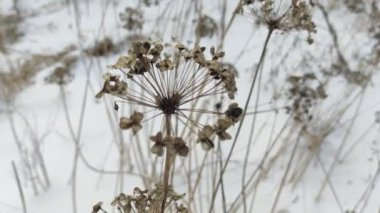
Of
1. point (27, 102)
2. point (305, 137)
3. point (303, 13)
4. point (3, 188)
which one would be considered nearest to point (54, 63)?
point (27, 102)

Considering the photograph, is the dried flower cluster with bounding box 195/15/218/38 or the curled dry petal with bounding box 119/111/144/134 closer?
the curled dry petal with bounding box 119/111/144/134

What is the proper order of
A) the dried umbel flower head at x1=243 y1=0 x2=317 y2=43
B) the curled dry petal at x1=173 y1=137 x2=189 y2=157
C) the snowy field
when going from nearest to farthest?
the curled dry petal at x1=173 y1=137 x2=189 y2=157
the dried umbel flower head at x1=243 y1=0 x2=317 y2=43
the snowy field

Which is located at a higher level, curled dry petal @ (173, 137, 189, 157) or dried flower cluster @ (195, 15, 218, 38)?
dried flower cluster @ (195, 15, 218, 38)

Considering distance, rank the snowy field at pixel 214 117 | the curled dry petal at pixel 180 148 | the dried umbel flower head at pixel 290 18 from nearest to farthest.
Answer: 1. the curled dry petal at pixel 180 148
2. the dried umbel flower head at pixel 290 18
3. the snowy field at pixel 214 117

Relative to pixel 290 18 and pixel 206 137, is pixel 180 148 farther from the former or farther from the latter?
pixel 290 18

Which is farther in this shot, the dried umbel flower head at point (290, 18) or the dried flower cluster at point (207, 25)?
the dried flower cluster at point (207, 25)

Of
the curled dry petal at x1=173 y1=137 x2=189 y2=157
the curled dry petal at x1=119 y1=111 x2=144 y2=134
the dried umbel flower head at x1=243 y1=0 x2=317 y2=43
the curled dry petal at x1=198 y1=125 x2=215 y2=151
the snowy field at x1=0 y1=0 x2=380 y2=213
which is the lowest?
the curled dry petal at x1=173 y1=137 x2=189 y2=157

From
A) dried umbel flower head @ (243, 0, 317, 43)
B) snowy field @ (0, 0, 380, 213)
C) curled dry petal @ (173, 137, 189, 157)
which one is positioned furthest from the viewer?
snowy field @ (0, 0, 380, 213)

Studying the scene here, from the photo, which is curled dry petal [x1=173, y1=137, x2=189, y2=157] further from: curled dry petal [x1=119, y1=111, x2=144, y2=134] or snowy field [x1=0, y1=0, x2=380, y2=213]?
snowy field [x1=0, y1=0, x2=380, y2=213]

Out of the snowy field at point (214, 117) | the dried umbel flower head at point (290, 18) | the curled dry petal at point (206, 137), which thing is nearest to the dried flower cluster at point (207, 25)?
the snowy field at point (214, 117)

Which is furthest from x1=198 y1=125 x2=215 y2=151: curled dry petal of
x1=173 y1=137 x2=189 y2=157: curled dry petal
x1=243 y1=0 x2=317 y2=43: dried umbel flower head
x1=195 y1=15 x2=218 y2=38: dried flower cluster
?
x1=195 y1=15 x2=218 y2=38: dried flower cluster

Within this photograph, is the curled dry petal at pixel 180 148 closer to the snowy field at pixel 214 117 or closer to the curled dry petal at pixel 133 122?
the curled dry petal at pixel 133 122
